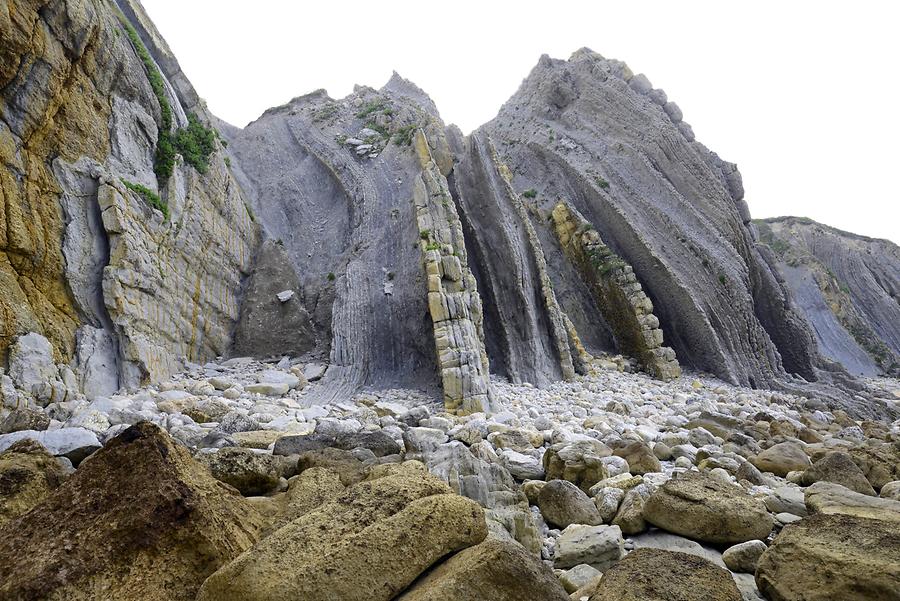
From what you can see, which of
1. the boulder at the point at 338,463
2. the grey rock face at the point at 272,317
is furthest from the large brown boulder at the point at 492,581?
the grey rock face at the point at 272,317

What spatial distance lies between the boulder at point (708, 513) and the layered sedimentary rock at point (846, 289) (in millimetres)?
22729

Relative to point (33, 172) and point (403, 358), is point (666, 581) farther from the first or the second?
point (33, 172)

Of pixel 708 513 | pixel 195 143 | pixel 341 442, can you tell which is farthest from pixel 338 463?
pixel 195 143

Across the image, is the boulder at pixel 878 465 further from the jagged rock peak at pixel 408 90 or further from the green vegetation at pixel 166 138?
the jagged rock peak at pixel 408 90

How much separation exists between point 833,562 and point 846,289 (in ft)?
105

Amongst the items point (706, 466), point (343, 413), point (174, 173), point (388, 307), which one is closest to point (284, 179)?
point (174, 173)

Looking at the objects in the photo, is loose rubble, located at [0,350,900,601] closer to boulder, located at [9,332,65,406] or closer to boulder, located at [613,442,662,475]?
boulder, located at [613,442,662,475]

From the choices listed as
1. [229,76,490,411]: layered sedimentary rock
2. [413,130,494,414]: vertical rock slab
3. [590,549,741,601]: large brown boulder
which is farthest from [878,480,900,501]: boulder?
[229,76,490,411]: layered sedimentary rock

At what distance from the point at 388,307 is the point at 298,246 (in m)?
5.22

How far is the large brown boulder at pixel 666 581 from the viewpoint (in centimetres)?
223

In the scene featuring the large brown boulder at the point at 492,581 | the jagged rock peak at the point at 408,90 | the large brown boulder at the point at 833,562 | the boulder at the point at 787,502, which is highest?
the jagged rock peak at the point at 408,90

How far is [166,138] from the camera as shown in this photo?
39.3 ft

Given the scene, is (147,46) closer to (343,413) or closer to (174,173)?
(174,173)

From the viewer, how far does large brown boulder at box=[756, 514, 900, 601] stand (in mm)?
2253
